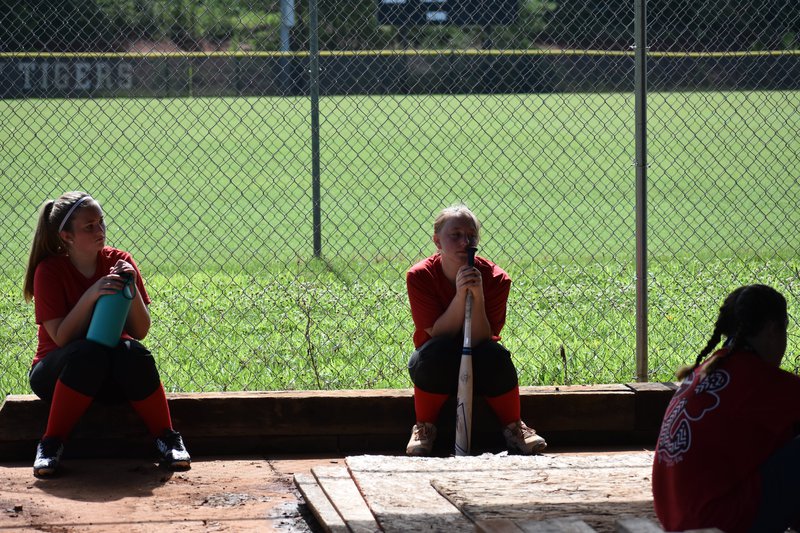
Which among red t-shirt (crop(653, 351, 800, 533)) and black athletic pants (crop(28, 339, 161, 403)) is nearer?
red t-shirt (crop(653, 351, 800, 533))

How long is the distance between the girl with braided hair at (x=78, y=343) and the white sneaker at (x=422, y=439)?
37.9 inches

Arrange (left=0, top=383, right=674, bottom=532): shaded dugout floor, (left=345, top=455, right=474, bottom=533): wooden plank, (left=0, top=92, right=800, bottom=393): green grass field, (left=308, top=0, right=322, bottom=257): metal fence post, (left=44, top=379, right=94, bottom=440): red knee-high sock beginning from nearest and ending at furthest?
(left=345, top=455, right=474, bottom=533): wooden plank
(left=0, top=383, right=674, bottom=532): shaded dugout floor
(left=44, top=379, right=94, bottom=440): red knee-high sock
(left=0, top=92, right=800, bottom=393): green grass field
(left=308, top=0, right=322, bottom=257): metal fence post

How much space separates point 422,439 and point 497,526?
5.24 feet

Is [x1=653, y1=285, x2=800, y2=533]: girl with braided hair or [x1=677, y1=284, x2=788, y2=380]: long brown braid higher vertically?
[x1=677, y1=284, x2=788, y2=380]: long brown braid

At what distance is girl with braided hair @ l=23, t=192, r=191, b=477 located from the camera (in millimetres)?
4445

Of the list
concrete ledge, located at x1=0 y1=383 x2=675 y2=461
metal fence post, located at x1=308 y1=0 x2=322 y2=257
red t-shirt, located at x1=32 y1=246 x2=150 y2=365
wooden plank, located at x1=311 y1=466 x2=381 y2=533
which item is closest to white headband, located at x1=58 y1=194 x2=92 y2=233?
red t-shirt, located at x1=32 y1=246 x2=150 y2=365

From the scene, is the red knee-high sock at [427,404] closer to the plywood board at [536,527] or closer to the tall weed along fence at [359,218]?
the tall weed along fence at [359,218]

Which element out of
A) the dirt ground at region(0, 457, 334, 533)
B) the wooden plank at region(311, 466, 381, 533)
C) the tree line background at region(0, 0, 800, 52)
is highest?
the tree line background at region(0, 0, 800, 52)

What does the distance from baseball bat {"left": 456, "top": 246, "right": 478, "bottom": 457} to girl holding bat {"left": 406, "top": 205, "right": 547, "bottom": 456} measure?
0.13 feet

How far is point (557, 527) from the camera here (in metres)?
2.96

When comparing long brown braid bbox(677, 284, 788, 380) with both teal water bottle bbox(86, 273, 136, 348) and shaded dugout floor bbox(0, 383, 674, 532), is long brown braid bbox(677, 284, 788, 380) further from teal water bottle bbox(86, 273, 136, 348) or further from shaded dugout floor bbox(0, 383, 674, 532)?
teal water bottle bbox(86, 273, 136, 348)

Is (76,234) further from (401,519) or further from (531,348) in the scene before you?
(531,348)

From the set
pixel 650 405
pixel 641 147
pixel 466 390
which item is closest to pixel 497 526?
pixel 466 390

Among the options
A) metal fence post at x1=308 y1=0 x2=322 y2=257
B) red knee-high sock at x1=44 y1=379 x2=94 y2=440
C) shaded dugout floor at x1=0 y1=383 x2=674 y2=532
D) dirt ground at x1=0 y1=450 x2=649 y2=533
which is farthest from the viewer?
metal fence post at x1=308 y1=0 x2=322 y2=257
